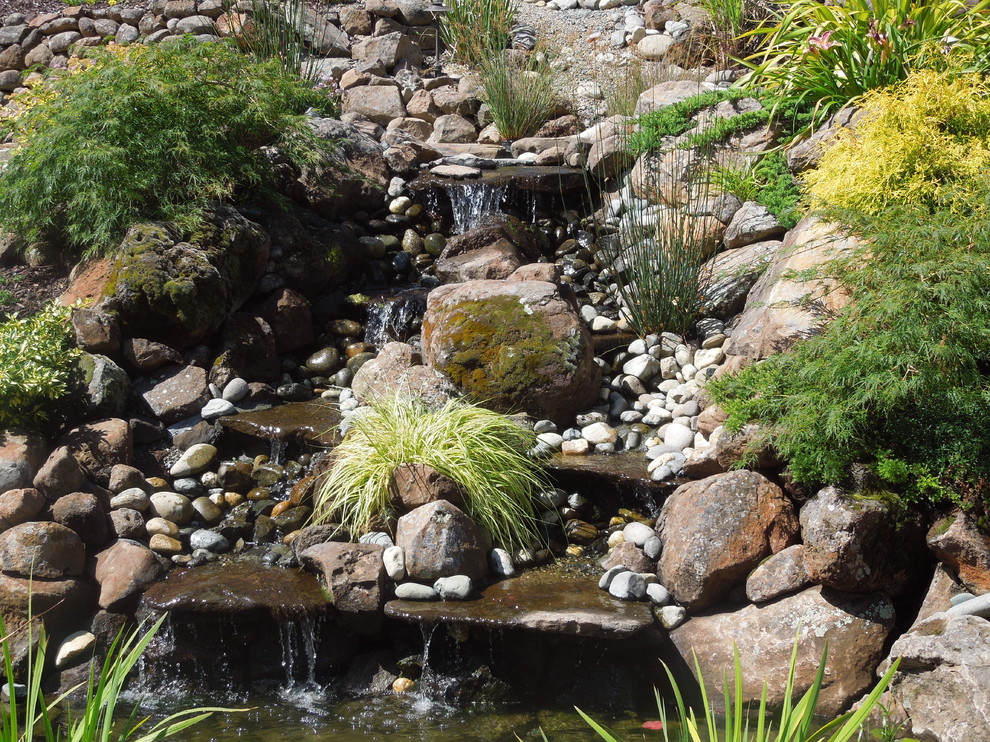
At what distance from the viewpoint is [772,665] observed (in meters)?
3.89

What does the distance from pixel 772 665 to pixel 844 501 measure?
815mm

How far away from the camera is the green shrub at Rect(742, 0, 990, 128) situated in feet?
20.1

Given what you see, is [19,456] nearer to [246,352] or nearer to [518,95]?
[246,352]

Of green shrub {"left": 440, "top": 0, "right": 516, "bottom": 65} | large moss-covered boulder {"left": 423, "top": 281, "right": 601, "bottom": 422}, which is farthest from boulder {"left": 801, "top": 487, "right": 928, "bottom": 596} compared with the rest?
green shrub {"left": 440, "top": 0, "right": 516, "bottom": 65}

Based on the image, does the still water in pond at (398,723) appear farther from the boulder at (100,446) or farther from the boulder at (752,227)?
the boulder at (752,227)

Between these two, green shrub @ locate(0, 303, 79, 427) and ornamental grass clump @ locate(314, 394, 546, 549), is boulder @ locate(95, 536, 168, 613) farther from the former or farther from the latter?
green shrub @ locate(0, 303, 79, 427)

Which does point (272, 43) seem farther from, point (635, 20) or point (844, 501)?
point (844, 501)

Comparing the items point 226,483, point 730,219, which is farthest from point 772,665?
point 730,219

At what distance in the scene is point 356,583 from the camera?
426 centimetres

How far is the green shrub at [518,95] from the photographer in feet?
31.1

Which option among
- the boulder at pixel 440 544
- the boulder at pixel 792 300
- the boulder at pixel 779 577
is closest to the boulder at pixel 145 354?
the boulder at pixel 440 544

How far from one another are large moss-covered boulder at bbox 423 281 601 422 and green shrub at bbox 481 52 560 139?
4.41 m

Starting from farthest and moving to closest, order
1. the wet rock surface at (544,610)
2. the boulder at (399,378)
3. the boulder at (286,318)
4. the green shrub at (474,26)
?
the green shrub at (474,26)
the boulder at (286,318)
the boulder at (399,378)
the wet rock surface at (544,610)

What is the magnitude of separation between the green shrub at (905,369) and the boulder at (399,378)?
6.66 ft
